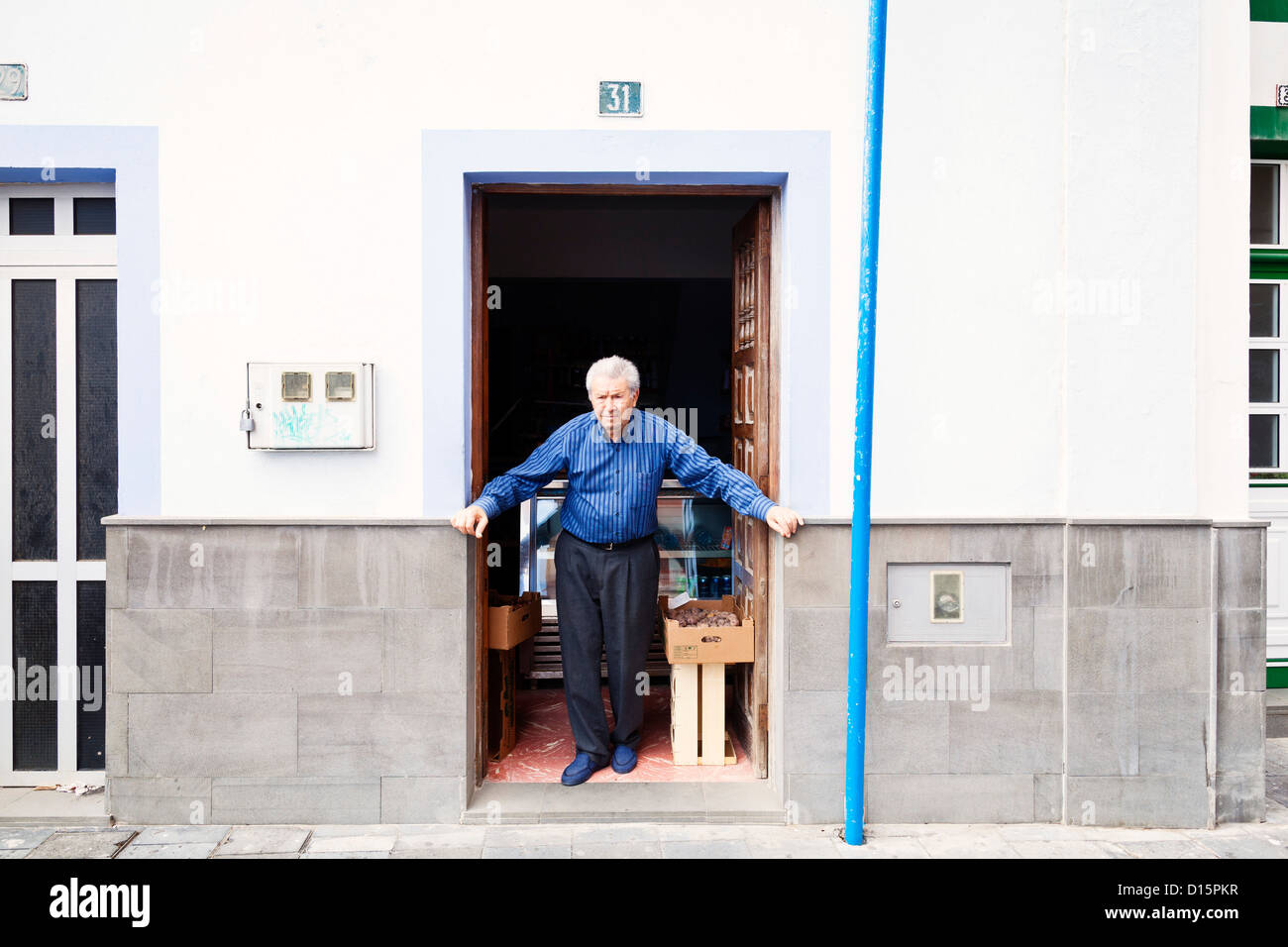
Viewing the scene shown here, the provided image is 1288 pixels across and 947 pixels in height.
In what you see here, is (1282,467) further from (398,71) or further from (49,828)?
(49,828)

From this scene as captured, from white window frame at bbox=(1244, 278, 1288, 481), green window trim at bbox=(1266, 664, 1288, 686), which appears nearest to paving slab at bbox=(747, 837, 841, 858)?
green window trim at bbox=(1266, 664, 1288, 686)

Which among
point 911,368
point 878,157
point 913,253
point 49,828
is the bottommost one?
point 49,828

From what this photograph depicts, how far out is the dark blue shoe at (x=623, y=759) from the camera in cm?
483

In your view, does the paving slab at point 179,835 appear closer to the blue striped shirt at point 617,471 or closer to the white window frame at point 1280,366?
the blue striped shirt at point 617,471

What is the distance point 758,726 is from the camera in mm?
4727

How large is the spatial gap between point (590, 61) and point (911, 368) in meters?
1.95

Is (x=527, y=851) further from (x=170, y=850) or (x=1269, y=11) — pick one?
(x=1269, y=11)

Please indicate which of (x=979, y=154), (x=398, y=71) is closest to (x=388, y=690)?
(x=398, y=71)

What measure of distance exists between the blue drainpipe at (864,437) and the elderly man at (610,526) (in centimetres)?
58

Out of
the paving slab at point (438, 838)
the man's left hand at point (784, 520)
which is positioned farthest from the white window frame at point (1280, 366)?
the paving slab at point (438, 838)

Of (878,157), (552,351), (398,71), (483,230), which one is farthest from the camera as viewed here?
(552,351)

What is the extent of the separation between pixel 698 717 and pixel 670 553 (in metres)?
1.74

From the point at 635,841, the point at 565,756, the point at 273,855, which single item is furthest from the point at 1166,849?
the point at 273,855

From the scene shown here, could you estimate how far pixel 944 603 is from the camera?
4402 millimetres
